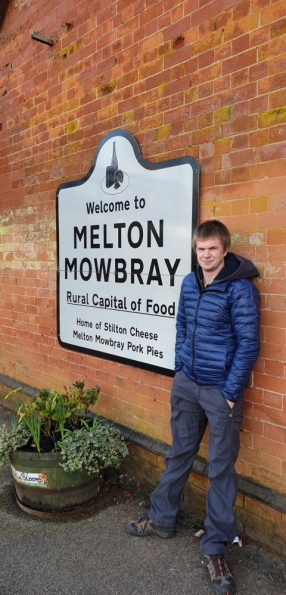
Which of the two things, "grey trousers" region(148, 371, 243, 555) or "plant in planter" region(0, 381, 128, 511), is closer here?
"grey trousers" region(148, 371, 243, 555)

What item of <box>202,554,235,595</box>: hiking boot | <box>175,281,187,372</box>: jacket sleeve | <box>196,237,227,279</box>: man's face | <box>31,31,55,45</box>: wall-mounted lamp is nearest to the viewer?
<box>202,554,235,595</box>: hiking boot

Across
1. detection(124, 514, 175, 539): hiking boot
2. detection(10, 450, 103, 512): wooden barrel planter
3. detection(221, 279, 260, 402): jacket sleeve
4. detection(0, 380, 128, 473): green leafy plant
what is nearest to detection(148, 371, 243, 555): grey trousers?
detection(221, 279, 260, 402): jacket sleeve

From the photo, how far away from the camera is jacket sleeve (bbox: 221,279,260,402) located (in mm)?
2416

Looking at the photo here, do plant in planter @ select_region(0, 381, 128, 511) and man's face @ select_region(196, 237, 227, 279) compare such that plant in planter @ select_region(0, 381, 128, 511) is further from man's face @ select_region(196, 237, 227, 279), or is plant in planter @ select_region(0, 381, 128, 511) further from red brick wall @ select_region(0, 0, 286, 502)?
man's face @ select_region(196, 237, 227, 279)

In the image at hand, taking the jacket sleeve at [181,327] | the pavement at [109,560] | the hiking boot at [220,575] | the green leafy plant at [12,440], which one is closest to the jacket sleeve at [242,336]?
the jacket sleeve at [181,327]

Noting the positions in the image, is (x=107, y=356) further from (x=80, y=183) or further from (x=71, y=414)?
(x=80, y=183)

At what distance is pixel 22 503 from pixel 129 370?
48.6 inches

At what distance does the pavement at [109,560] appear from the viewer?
2465 millimetres

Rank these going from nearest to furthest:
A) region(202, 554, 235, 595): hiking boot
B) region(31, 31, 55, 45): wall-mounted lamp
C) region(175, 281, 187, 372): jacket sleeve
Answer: region(202, 554, 235, 595): hiking boot < region(175, 281, 187, 372): jacket sleeve < region(31, 31, 55, 45): wall-mounted lamp

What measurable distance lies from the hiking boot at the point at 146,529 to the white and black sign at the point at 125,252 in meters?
0.99

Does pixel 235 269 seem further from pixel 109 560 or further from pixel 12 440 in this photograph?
pixel 12 440

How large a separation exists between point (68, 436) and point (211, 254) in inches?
66.3

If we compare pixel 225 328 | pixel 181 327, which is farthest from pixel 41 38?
pixel 225 328

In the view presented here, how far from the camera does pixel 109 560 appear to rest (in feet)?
8.83
